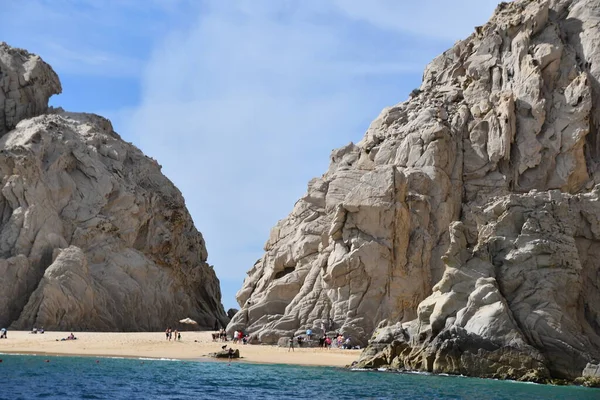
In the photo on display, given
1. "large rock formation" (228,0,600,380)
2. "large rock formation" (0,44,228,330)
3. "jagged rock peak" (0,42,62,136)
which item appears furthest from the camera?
"jagged rock peak" (0,42,62,136)

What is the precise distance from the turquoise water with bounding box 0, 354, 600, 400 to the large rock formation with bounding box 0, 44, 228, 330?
17591 mm

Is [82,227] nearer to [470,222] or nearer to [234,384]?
[470,222]

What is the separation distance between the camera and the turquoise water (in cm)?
3097

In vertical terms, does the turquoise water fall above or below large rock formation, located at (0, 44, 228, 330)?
below

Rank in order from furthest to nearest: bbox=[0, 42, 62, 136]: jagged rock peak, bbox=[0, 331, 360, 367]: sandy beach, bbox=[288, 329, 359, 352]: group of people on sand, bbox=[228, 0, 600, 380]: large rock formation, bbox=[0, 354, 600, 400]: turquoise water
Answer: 1. bbox=[0, 42, 62, 136]: jagged rock peak
2. bbox=[288, 329, 359, 352]: group of people on sand
3. bbox=[0, 331, 360, 367]: sandy beach
4. bbox=[228, 0, 600, 380]: large rock formation
5. bbox=[0, 354, 600, 400]: turquoise water

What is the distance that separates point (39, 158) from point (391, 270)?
2778 centimetres

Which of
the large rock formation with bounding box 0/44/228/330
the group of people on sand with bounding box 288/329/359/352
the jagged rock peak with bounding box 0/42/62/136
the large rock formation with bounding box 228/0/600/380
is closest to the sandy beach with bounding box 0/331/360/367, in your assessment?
the group of people on sand with bounding box 288/329/359/352

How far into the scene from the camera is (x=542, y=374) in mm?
35469

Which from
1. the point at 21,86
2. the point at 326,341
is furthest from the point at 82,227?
the point at 326,341

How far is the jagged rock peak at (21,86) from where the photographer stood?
234 ft

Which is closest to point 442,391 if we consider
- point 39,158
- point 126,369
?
point 126,369

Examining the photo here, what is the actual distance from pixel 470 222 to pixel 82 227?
27.5 metres

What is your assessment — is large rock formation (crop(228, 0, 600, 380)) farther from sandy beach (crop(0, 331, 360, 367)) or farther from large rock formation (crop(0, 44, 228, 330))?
large rock formation (crop(0, 44, 228, 330))

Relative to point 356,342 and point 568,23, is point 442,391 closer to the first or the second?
point 356,342
